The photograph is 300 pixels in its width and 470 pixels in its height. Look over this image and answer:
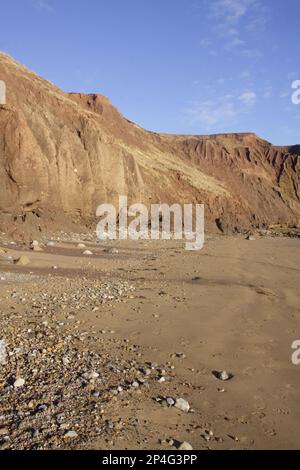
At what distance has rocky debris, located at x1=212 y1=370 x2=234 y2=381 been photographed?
4.77 metres

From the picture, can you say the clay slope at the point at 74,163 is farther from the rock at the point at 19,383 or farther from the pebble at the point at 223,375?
the pebble at the point at 223,375

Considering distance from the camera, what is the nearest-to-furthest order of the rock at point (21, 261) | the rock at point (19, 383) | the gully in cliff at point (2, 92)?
1. the rock at point (19, 383)
2. the rock at point (21, 261)
3. the gully in cliff at point (2, 92)

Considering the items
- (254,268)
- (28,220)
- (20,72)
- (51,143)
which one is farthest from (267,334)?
(20,72)

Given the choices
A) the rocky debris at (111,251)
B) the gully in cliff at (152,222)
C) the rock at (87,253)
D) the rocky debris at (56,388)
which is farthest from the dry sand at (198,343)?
the gully in cliff at (152,222)

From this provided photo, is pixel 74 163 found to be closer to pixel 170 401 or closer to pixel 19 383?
pixel 19 383

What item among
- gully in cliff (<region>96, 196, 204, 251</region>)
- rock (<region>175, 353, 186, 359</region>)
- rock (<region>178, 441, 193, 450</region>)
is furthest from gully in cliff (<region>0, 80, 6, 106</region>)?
rock (<region>178, 441, 193, 450</region>)

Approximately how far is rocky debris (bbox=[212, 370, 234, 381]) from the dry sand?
7cm

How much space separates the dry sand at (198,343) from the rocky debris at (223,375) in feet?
0.22

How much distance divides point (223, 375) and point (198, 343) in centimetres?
103

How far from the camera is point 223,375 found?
4785mm

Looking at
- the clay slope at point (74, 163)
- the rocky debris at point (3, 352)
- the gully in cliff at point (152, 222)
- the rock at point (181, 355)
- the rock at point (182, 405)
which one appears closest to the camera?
the rock at point (182, 405)

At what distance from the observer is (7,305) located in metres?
7.02

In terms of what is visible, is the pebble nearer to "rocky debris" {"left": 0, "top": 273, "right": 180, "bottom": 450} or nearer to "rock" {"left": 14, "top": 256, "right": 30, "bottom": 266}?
"rocky debris" {"left": 0, "top": 273, "right": 180, "bottom": 450}

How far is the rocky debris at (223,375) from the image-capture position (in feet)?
15.6
